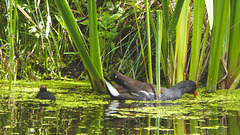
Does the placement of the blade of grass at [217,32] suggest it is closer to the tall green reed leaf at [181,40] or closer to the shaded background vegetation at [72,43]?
the tall green reed leaf at [181,40]

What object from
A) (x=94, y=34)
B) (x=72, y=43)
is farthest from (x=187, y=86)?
(x=72, y=43)

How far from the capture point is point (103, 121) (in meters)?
2.60

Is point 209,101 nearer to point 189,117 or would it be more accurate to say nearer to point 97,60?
point 189,117

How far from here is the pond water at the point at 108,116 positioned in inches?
90.4

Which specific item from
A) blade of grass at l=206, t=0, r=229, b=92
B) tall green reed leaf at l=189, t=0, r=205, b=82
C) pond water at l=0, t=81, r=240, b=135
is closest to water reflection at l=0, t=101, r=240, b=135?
pond water at l=0, t=81, r=240, b=135

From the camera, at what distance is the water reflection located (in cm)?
227

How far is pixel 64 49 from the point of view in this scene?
18.0 feet

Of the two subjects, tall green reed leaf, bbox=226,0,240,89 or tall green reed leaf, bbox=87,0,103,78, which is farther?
tall green reed leaf, bbox=226,0,240,89

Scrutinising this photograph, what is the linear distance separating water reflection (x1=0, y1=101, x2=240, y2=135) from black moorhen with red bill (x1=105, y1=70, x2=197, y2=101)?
75cm

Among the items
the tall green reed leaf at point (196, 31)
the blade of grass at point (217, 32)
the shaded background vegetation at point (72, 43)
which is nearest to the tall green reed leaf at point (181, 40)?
the tall green reed leaf at point (196, 31)

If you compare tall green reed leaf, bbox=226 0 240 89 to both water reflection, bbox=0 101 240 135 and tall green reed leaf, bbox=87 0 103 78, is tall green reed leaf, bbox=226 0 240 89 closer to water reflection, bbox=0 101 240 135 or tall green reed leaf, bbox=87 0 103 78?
water reflection, bbox=0 101 240 135

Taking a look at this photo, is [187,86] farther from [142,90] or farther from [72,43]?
[72,43]

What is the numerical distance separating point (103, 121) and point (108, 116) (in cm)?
24

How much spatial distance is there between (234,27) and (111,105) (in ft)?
5.97
